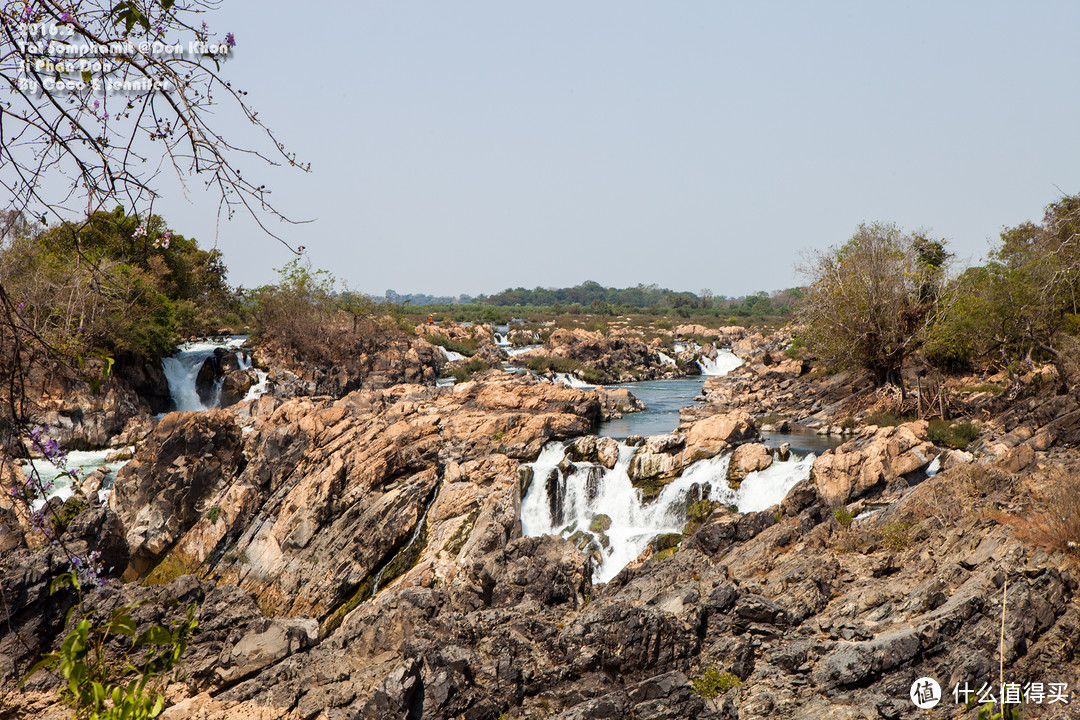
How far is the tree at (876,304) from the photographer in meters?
28.8

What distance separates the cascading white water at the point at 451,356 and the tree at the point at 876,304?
88.3 ft

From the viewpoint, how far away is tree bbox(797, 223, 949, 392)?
2878 cm

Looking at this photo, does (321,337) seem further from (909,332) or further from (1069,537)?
(1069,537)

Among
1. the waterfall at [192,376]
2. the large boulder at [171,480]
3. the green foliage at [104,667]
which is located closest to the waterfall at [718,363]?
the waterfall at [192,376]

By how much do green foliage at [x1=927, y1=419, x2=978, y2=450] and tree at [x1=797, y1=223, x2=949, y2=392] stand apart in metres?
7.41

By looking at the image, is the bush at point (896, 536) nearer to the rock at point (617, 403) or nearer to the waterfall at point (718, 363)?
the rock at point (617, 403)

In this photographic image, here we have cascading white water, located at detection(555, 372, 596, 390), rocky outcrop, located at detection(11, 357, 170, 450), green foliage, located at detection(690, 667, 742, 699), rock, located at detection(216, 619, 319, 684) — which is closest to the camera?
green foliage, located at detection(690, 667, 742, 699)

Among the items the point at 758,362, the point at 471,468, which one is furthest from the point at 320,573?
the point at 758,362

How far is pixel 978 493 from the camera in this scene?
13.6 m

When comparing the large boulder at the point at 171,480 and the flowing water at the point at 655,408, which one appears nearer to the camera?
the large boulder at the point at 171,480

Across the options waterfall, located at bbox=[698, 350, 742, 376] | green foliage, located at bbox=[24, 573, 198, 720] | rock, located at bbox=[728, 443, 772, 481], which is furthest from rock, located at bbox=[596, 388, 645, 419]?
green foliage, located at bbox=[24, 573, 198, 720]

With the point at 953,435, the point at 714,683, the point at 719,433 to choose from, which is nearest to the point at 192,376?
the point at 719,433

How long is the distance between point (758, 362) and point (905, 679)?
44942 mm

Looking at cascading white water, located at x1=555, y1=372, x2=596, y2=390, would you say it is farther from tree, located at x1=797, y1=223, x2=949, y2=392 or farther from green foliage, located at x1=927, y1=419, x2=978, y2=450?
green foliage, located at x1=927, y1=419, x2=978, y2=450
